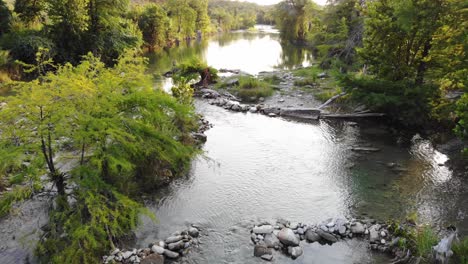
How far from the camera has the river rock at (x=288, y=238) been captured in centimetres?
829

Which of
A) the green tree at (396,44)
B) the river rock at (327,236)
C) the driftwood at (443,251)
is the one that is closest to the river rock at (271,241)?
the river rock at (327,236)

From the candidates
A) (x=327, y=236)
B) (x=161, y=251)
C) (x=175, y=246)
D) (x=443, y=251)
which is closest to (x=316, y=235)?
(x=327, y=236)

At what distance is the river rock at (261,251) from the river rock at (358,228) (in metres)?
2.35

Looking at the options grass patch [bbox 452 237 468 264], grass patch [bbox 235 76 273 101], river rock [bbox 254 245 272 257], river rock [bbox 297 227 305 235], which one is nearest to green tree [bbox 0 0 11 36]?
grass patch [bbox 235 76 273 101]

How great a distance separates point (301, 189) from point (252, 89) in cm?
1143

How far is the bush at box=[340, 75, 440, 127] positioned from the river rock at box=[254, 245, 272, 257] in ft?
31.2

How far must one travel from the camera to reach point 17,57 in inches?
856

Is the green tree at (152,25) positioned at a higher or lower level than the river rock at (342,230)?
higher

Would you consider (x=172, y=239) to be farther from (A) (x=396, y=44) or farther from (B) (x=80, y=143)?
(A) (x=396, y=44)

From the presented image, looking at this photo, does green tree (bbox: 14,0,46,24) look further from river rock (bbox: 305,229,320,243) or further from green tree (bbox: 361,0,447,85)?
river rock (bbox: 305,229,320,243)

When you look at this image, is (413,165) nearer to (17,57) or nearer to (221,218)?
(221,218)

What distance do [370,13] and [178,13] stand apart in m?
41.8

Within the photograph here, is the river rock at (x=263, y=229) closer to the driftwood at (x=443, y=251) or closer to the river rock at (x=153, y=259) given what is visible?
the river rock at (x=153, y=259)

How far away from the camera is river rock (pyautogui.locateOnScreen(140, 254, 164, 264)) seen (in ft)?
24.5
